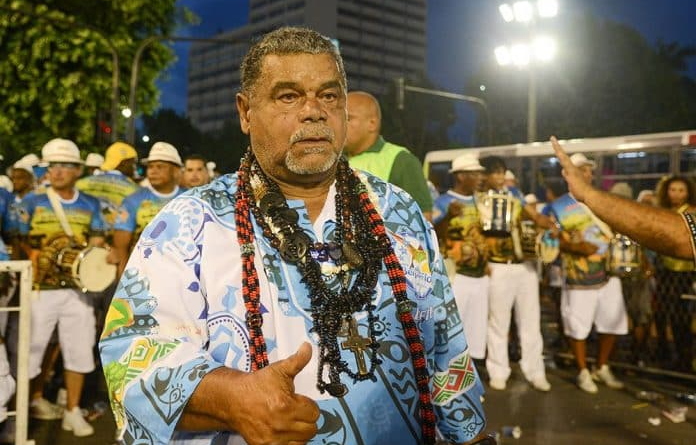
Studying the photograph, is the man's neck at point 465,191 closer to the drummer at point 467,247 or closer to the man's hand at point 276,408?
the drummer at point 467,247

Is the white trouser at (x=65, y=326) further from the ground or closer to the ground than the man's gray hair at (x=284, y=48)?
closer to the ground

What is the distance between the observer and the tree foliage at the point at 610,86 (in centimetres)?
3612

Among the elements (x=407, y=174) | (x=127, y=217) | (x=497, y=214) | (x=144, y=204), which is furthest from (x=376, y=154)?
(x=497, y=214)

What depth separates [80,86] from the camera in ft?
62.1

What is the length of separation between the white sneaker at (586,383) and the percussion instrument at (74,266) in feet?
16.7

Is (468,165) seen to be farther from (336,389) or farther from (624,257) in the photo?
(336,389)

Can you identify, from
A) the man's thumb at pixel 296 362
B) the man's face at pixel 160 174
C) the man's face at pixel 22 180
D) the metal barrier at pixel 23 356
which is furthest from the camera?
the man's face at pixel 22 180

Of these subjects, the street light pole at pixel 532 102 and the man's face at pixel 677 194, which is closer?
the man's face at pixel 677 194

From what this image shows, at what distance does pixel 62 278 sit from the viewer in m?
6.18

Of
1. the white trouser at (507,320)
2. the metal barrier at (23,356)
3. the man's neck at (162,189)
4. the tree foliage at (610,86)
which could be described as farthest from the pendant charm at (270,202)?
the tree foliage at (610,86)

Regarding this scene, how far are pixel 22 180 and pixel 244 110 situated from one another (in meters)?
8.01

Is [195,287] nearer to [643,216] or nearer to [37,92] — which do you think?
[643,216]

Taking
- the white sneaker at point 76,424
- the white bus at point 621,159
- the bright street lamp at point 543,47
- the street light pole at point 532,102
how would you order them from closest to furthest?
1. the white sneaker at point 76,424
2. the white bus at point 621,159
3. the bright street lamp at point 543,47
4. the street light pole at point 532,102

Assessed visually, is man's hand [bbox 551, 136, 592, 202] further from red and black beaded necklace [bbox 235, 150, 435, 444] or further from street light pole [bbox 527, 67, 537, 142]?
street light pole [bbox 527, 67, 537, 142]
